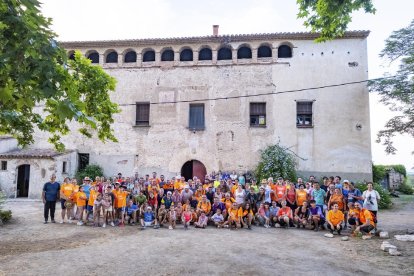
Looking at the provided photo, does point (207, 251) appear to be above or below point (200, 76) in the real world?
below

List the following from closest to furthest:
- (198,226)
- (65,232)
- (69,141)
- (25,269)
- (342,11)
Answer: (25,269) → (342,11) → (65,232) → (198,226) → (69,141)

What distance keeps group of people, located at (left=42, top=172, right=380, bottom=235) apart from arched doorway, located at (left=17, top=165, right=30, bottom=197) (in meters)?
9.36

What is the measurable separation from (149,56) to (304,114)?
388 inches

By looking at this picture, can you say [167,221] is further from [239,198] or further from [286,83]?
[286,83]

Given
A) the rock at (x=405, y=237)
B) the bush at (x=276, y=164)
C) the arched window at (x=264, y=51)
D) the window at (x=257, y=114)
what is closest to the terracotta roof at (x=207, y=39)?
the arched window at (x=264, y=51)

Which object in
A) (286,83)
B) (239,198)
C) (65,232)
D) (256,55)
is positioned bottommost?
(65,232)

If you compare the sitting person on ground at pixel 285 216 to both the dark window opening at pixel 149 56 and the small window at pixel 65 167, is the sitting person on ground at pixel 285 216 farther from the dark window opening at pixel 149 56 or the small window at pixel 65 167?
the small window at pixel 65 167

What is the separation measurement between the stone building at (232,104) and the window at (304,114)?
0.18 feet

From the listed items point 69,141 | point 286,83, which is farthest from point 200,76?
point 69,141

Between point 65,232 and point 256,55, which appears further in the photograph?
point 256,55

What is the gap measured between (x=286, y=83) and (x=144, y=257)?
13834mm

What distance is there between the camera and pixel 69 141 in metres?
19.8

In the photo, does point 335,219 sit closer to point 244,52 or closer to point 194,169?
point 194,169

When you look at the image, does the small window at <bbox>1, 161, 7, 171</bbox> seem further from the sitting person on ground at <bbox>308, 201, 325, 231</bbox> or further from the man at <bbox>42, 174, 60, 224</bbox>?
the sitting person on ground at <bbox>308, 201, 325, 231</bbox>
